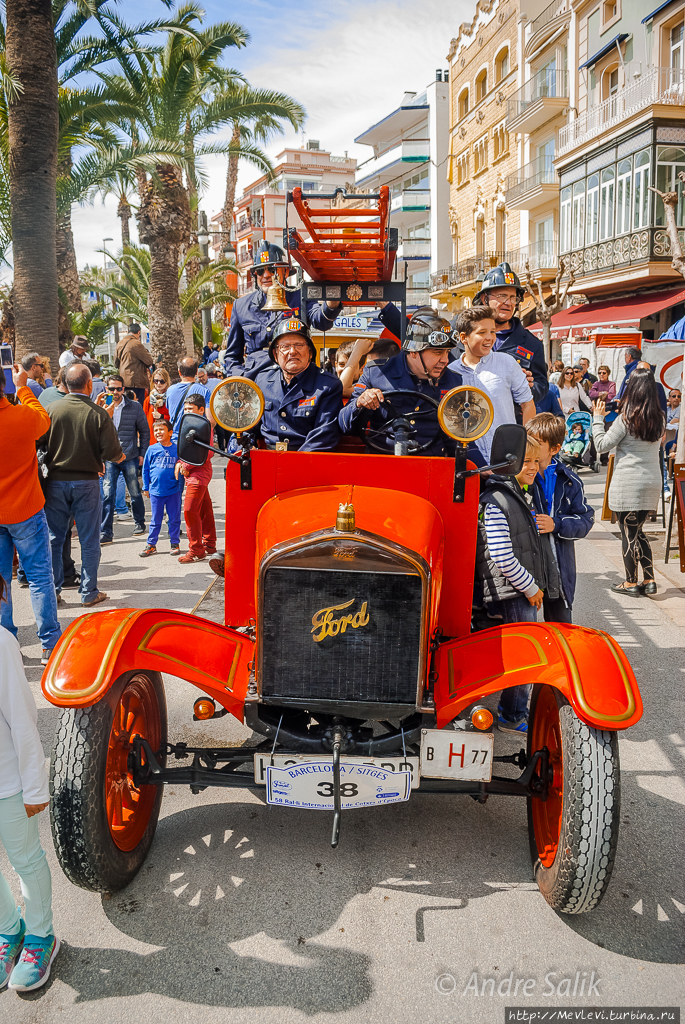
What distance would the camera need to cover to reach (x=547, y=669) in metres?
3.00

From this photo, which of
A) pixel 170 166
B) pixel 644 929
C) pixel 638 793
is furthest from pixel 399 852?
pixel 170 166

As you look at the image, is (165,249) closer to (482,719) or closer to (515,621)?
(515,621)

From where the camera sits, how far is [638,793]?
388 centimetres

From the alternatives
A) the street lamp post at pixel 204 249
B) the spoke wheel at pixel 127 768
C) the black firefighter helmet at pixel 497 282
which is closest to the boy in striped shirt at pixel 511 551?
the spoke wheel at pixel 127 768

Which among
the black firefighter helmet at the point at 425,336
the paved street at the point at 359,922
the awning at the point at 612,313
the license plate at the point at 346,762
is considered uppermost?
the awning at the point at 612,313

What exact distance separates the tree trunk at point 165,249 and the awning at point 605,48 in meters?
15.2

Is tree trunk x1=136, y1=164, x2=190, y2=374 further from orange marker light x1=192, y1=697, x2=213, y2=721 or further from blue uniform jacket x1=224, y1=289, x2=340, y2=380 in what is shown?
orange marker light x1=192, y1=697, x2=213, y2=721

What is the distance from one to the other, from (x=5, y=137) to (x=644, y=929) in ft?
51.1

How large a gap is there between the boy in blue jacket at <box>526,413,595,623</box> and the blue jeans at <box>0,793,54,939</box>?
119 inches

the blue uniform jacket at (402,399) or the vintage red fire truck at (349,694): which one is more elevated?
the blue uniform jacket at (402,399)

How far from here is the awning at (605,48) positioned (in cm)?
2384

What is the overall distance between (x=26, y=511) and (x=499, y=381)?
10.9 ft

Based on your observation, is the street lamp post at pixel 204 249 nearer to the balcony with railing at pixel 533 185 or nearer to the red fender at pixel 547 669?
the balcony with railing at pixel 533 185

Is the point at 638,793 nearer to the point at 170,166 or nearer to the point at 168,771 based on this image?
the point at 168,771
